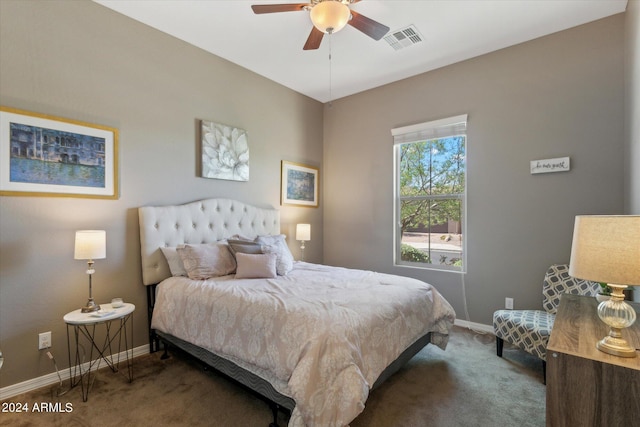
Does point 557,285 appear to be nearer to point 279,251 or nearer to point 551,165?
point 551,165

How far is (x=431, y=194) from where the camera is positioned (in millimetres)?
3932

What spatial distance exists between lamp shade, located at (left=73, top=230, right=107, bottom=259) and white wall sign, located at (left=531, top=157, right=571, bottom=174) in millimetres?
4069

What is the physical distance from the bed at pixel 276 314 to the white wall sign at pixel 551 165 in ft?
5.76

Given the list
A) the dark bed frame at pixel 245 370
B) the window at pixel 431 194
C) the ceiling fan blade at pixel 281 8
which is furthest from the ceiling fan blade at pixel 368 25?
the dark bed frame at pixel 245 370

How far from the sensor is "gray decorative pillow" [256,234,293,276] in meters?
3.06

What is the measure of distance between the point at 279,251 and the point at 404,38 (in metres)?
2.60

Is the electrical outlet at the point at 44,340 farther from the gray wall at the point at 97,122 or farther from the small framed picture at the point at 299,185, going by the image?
the small framed picture at the point at 299,185

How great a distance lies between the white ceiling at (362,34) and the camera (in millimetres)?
2672

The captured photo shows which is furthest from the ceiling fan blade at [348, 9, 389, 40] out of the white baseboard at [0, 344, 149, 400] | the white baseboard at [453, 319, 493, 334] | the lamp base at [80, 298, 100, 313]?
the white baseboard at [0, 344, 149, 400]

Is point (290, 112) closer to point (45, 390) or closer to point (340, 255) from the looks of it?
point (340, 255)

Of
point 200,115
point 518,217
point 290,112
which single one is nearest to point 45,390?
Answer: point 200,115

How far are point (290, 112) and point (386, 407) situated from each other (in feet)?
12.4

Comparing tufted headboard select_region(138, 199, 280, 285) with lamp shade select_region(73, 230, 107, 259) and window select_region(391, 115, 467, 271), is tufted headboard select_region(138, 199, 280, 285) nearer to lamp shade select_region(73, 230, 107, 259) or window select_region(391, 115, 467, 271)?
lamp shade select_region(73, 230, 107, 259)

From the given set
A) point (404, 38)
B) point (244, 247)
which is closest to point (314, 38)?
point (404, 38)
